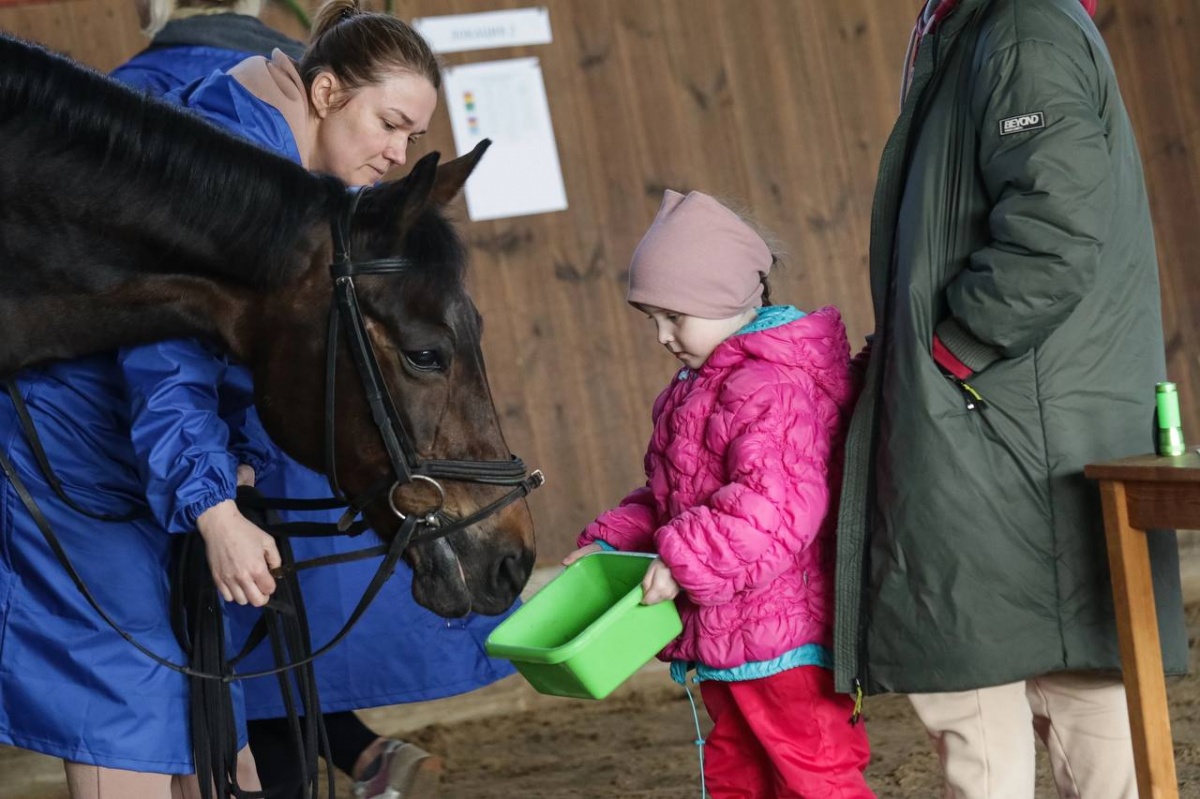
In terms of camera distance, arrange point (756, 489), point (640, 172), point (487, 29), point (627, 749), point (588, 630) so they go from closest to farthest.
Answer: point (588, 630), point (756, 489), point (627, 749), point (487, 29), point (640, 172)

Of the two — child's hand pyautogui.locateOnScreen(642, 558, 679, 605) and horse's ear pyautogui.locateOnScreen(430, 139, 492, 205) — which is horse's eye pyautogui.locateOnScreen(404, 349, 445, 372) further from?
child's hand pyautogui.locateOnScreen(642, 558, 679, 605)

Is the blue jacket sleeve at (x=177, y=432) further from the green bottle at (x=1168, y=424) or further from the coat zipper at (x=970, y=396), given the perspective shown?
the green bottle at (x=1168, y=424)

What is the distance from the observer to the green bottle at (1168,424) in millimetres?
1657

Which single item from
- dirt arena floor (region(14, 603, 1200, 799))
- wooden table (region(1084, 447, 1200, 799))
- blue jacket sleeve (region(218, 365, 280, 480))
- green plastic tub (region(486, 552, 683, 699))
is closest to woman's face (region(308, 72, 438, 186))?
blue jacket sleeve (region(218, 365, 280, 480))

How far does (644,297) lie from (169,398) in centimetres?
65

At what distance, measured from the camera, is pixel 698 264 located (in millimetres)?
1830

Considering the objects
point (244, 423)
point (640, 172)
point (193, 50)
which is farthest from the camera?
point (640, 172)

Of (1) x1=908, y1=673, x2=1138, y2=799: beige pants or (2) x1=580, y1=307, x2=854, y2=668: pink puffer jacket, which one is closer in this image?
(2) x1=580, y1=307, x2=854, y2=668: pink puffer jacket

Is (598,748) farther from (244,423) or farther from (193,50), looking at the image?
(193,50)

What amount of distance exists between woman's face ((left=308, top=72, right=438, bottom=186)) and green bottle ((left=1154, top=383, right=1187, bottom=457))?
1.24m

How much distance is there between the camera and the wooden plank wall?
4199 millimetres

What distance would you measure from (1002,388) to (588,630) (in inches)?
24.4

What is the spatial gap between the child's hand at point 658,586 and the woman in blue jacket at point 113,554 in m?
0.48

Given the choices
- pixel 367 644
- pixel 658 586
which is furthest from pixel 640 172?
pixel 658 586
